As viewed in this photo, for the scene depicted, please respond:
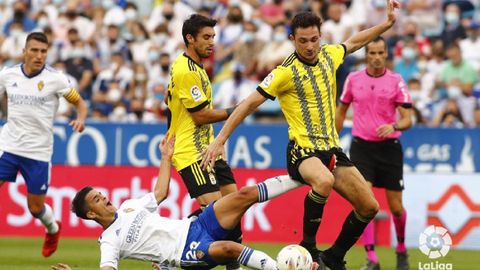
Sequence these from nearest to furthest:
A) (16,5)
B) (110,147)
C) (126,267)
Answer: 1. (126,267)
2. (110,147)
3. (16,5)

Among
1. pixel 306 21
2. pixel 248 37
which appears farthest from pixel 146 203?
pixel 248 37

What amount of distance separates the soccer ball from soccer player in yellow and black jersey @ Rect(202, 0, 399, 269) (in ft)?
3.29

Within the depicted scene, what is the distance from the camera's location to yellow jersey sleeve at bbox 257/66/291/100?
461 inches

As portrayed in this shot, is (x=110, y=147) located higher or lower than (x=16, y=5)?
lower

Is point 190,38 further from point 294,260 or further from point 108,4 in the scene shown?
point 108,4

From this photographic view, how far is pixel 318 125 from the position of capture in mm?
11969

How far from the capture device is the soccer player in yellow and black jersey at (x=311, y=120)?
38.4ft

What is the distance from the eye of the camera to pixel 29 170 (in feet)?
49.1

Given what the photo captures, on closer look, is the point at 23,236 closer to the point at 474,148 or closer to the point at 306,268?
the point at 474,148

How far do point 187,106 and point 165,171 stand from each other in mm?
757

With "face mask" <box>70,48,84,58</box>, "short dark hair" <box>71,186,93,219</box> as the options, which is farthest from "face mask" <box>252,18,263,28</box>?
"short dark hair" <box>71,186,93,219</box>

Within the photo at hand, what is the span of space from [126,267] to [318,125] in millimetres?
3452

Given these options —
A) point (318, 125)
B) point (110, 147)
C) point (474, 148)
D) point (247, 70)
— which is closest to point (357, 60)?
point (247, 70)

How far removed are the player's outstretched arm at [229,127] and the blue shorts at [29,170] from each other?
3872 millimetres
